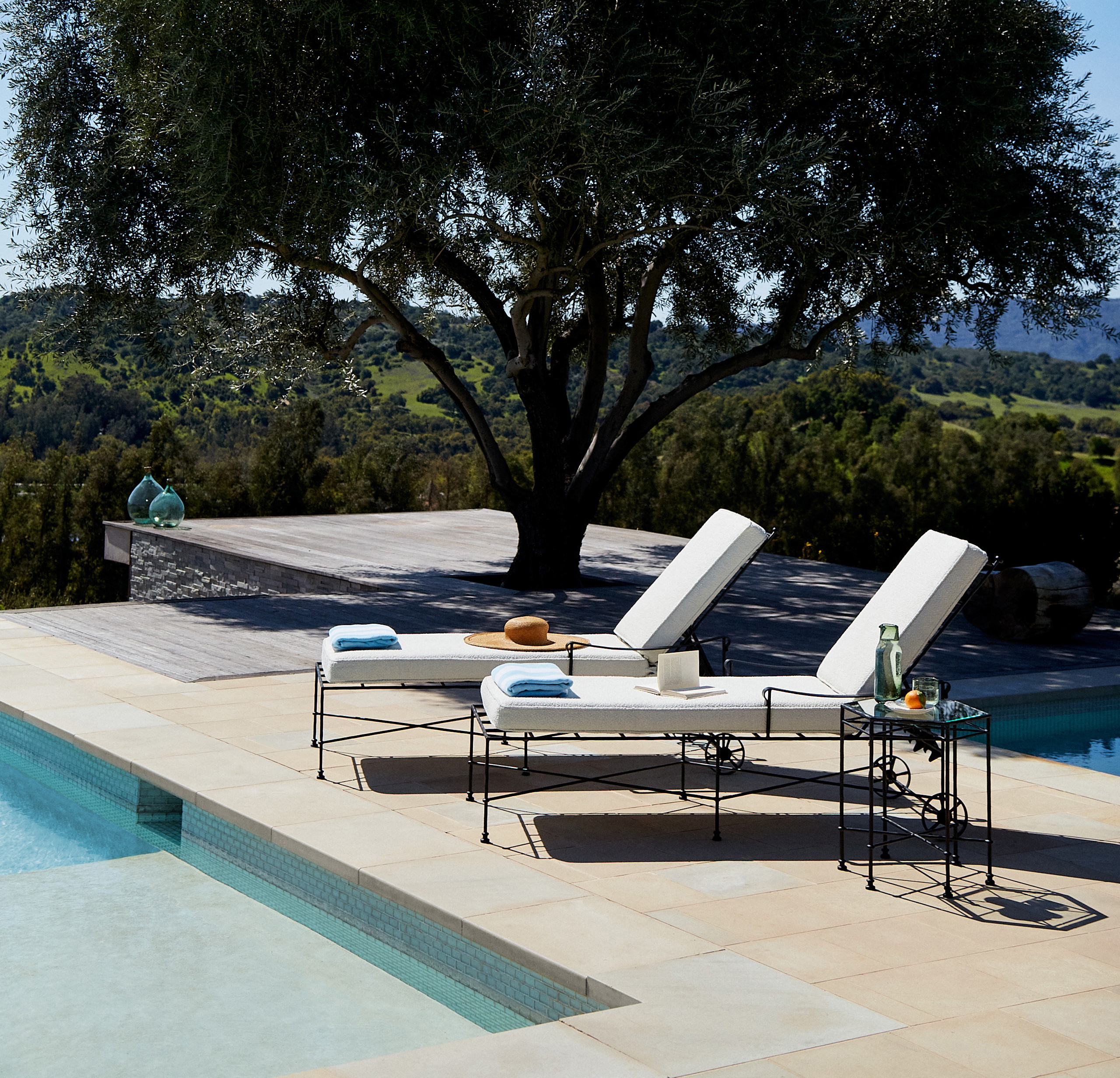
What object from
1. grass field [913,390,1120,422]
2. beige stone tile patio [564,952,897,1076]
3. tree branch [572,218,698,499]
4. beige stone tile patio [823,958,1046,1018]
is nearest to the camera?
beige stone tile patio [564,952,897,1076]

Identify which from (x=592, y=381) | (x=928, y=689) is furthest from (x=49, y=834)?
(x=592, y=381)

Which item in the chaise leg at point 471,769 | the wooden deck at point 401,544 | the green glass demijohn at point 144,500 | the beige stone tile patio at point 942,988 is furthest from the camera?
the green glass demijohn at point 144,500

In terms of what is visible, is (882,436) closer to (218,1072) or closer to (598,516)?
(598,516)

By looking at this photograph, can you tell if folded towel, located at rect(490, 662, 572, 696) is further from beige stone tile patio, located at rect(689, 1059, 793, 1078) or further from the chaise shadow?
beige stone tile patio, located at rect(689, 1059, 793, 1078)

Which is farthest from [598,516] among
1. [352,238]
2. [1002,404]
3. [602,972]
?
[1002,404]

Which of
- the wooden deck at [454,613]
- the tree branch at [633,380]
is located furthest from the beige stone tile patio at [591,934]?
the tree branch at [633,380]

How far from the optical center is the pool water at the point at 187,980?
3.25 metres

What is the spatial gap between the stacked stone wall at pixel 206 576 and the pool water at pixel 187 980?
21.2ft

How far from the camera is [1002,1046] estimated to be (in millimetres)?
2838

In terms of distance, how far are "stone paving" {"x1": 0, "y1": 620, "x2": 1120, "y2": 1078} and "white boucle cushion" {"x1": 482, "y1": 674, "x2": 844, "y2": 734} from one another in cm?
40

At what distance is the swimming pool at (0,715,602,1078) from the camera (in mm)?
3268

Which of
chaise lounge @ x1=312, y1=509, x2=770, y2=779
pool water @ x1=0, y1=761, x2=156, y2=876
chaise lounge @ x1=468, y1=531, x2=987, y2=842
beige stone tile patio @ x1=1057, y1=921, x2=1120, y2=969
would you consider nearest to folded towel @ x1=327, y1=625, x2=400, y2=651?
chaise lounge @ x1=312, y1=509, x2=770, y2=779

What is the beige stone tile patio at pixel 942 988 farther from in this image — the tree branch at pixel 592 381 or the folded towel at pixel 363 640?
the tree branch at pixel 592 381

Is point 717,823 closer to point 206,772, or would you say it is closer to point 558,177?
point 206,772
